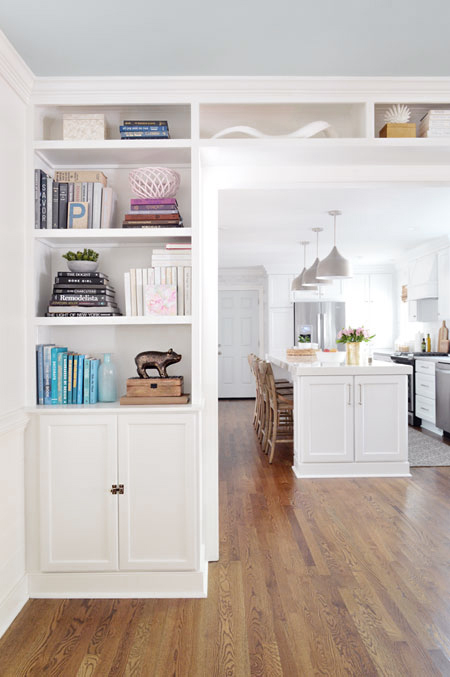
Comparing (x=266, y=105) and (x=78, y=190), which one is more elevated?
(x=266, y=105)

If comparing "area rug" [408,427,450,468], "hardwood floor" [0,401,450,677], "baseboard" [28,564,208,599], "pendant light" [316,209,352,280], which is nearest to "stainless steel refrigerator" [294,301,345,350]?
"area rug" [408,427,450,468]

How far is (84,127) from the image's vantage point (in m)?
2.66

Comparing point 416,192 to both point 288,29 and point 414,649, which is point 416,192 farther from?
point 414,649

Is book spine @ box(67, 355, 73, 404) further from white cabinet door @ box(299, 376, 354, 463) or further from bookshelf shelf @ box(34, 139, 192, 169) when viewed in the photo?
white cabinet door @ box(299, 376, 354, 463)

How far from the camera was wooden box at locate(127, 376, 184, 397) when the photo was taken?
2619 mm

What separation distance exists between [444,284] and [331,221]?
2.16 metres

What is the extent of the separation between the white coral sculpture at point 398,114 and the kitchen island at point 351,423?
238 cm

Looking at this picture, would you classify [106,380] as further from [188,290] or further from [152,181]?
[152,181]

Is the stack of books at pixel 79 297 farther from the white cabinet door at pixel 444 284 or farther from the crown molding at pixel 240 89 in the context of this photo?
the white cabinet door at pixel 444 284

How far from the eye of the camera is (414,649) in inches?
83.1

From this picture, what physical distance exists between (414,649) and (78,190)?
2554mm

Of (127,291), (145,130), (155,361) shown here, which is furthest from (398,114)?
(155,361)

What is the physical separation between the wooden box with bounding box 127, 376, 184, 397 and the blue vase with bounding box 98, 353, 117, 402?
16cm

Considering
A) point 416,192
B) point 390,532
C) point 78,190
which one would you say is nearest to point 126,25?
point 78,190
